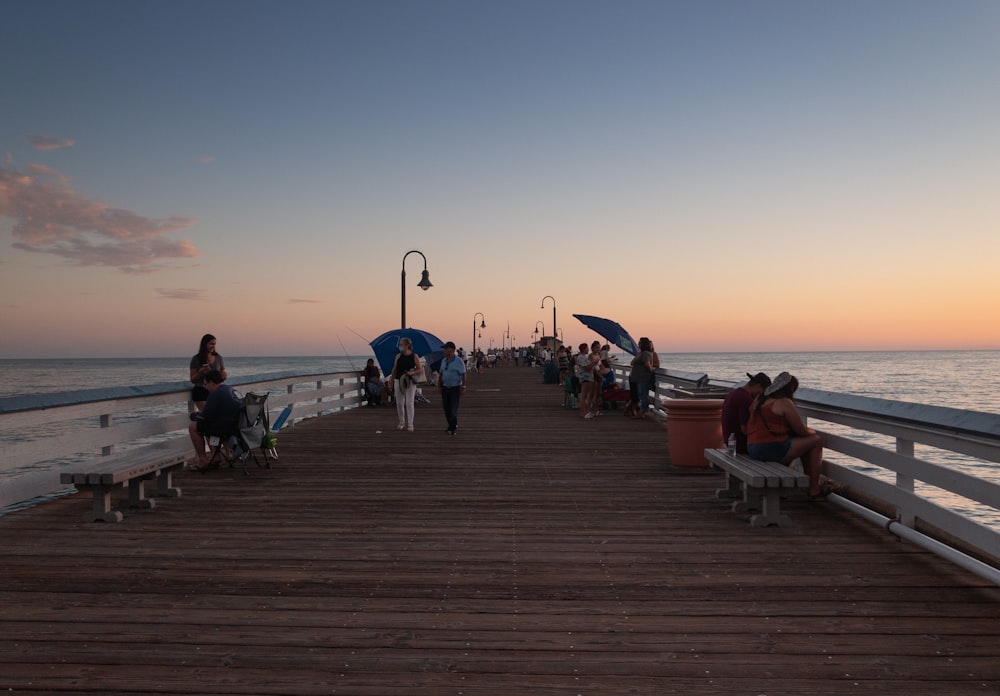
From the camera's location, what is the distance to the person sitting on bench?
8.36 meters

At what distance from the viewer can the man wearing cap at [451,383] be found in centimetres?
1316

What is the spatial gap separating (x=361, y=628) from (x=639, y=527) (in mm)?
2943

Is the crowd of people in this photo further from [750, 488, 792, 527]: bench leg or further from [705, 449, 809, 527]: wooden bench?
[750, 488, 792, 527]: bench leg

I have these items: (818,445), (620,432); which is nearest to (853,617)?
(818,445)

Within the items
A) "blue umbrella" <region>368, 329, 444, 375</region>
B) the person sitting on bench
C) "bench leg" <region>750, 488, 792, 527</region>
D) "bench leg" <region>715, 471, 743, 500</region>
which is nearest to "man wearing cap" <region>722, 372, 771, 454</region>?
"bench leg" <region>715, 471, 743, 500</region>

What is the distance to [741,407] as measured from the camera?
7.32 m

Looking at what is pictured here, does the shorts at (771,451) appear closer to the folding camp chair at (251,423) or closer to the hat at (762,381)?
the hat at (762,381)

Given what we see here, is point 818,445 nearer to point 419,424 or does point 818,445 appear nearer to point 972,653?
point 972,653

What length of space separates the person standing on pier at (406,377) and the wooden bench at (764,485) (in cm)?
785

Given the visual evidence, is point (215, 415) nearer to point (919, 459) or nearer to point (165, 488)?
point (165, 488)

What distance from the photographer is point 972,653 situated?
3443mm

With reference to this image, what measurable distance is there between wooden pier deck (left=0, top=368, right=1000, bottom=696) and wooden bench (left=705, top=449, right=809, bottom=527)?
0.17m

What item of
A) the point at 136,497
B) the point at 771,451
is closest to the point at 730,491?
the point at 771,451

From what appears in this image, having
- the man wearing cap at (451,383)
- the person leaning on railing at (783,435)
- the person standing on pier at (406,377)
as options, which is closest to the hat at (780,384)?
the person leaning on railing at (783,435)
